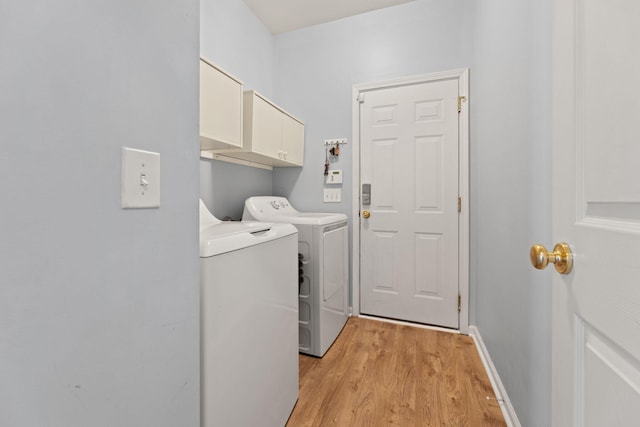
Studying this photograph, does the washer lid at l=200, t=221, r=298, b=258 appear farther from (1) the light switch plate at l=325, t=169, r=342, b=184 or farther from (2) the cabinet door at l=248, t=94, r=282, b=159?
(1) the light switch plate at l=325, t=169, r=342, b=184

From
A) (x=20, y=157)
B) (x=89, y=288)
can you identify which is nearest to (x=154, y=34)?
(x=20, y=157)

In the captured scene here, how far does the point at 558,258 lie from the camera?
59 centimetres

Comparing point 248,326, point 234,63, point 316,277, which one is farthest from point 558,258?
point 234,63

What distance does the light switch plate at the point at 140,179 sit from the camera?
0.57 m

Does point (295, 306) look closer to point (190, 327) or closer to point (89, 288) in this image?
point (190, 327)

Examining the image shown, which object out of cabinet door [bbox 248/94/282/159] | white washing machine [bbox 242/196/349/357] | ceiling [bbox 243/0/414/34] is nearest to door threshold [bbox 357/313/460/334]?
white washing machine [bbox 242/196/349/357]

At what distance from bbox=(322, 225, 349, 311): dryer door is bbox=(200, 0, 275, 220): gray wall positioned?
2.77 feet

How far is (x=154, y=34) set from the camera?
2.07ft

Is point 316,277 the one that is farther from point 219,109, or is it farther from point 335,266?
point 219,109

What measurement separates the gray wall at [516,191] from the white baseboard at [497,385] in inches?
2.2

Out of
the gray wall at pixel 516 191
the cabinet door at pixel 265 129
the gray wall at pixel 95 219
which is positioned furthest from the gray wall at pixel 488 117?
the gray wall at pixel 95 219

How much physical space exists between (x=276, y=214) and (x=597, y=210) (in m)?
2.04

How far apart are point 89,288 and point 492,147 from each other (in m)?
1.97

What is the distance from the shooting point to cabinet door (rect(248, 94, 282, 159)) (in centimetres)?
195
